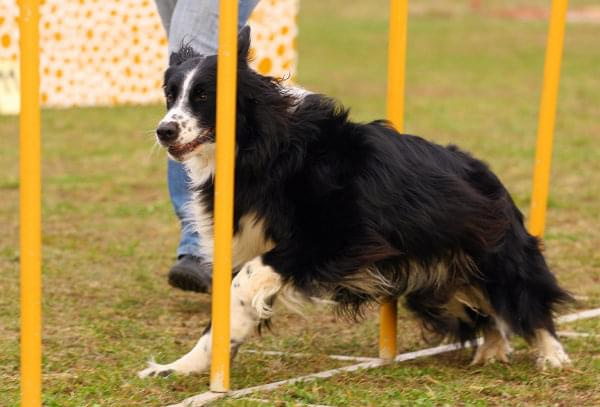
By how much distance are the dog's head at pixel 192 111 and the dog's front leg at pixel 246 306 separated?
0.43 m

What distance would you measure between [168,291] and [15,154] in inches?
172

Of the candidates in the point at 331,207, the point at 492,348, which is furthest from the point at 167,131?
the point at 492,348

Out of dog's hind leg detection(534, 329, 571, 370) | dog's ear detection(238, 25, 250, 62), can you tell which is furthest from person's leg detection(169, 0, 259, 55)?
dog's hind leg detection(534, 329, 571, 370)

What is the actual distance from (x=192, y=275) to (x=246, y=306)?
3.43 ft

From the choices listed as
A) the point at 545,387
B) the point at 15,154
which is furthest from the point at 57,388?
the point at 15,154

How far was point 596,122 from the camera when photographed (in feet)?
35.5

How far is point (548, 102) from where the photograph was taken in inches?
161

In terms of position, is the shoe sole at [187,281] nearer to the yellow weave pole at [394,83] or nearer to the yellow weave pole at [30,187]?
the yellow weave pole at [394,83]

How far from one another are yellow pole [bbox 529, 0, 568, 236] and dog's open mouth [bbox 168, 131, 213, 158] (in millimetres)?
1394

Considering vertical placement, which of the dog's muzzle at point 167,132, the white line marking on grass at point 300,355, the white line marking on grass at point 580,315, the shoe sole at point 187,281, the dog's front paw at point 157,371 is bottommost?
the white line marking on grass at point 300,355

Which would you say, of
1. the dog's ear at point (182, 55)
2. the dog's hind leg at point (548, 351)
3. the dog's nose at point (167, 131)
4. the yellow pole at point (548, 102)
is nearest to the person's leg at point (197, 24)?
the dog's ear at point (182, 55)

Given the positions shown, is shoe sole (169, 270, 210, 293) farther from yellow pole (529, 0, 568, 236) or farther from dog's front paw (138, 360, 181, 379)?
yellow pole (529, 0, 568, 236)

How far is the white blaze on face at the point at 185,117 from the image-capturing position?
338cm

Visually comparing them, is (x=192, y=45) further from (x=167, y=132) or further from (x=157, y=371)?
(x=157, y=371)
